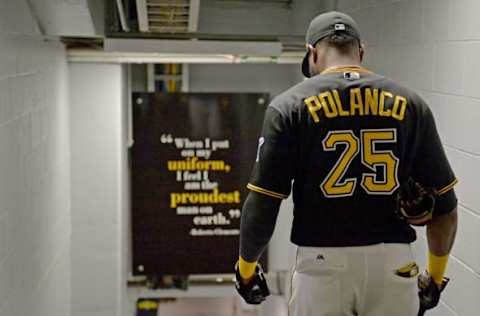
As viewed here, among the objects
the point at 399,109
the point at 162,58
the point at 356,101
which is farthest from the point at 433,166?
the point at 162,58

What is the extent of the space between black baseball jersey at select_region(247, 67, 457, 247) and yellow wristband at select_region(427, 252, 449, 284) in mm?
249

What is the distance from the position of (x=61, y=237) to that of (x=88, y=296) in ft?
1.97

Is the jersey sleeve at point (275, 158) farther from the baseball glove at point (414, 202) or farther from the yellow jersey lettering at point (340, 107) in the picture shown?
the baseball glove at point (414, 202)

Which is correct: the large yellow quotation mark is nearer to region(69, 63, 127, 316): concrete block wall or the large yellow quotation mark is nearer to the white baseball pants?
the white baseball pants

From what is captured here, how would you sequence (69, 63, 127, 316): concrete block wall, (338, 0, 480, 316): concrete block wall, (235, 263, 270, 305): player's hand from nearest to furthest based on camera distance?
1. (235, 263, 270, 305): player's hand
2. (338, 0, 480, 316): concrete block wall
3. (69, 63, 127, 316): concrete block wall

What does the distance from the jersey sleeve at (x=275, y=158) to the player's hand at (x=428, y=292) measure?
1.97 ft

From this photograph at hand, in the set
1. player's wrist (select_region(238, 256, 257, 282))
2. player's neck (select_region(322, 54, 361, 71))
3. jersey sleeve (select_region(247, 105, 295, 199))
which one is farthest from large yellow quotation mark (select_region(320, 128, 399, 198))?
player's wrist (select_region(238, 256, 257, 282))

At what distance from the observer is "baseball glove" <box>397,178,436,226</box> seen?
7.18ft

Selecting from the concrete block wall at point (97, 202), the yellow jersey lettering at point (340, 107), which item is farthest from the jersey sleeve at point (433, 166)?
the concrete block wall at point (97, 202)

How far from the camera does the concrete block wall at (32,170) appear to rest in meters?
2.96

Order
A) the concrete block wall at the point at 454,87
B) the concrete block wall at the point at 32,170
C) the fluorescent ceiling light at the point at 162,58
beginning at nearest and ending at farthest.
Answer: the concrete block wall at the point at 454,87
the concrete block wall at the point at 32,170
the fluorescent ceiling light at the point at 162,58

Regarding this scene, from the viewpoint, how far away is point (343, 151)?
7.03 ft

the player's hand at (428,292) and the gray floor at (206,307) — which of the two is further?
the gray floor at (206,307)

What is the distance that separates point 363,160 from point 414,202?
198mm
